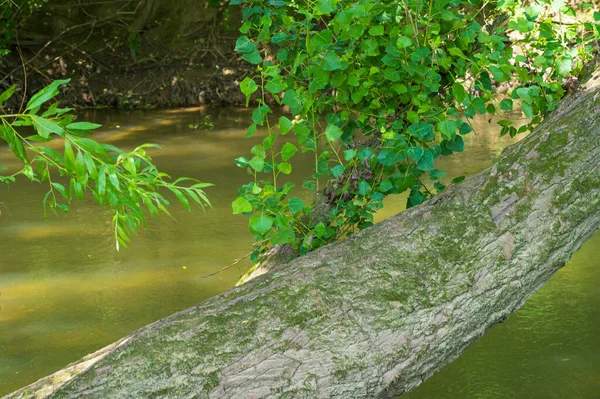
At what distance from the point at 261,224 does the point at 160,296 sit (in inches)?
61.0

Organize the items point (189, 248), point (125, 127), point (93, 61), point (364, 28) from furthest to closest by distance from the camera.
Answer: point (93, 61), point (125, 127), point (189, 248), point (364, 28)

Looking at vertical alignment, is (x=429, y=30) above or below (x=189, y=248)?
above

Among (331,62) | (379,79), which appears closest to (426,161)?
(379,79)

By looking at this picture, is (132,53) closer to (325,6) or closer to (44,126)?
(325,6)

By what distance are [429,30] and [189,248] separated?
232 cm

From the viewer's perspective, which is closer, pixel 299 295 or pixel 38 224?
pixel 299 295

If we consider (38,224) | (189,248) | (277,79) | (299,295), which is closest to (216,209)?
(189,248)

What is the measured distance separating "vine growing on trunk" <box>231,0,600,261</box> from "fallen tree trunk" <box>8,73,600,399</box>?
9.8 inches

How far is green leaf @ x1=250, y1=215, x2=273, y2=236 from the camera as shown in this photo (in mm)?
2432

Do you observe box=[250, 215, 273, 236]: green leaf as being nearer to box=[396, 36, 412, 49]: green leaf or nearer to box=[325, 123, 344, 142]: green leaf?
box=[325, 123, 344, 142]: green leaf

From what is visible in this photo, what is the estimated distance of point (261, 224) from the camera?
244cm

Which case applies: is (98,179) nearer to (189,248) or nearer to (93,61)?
(189,248)

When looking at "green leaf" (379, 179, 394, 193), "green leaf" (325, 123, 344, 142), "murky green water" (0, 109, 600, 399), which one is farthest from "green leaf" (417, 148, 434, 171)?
"murky green water" (0, 109, 600, 399)

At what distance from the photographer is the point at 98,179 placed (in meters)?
1.93
